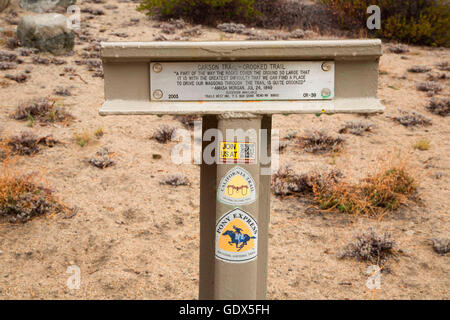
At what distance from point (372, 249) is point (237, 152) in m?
2.60

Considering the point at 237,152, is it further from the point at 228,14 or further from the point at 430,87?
the point at 228,14

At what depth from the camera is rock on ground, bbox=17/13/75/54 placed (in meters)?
10.8

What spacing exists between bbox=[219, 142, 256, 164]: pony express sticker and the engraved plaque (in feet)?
0.68

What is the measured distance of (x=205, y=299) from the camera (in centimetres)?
263

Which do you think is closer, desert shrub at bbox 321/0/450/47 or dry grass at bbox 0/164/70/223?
dry grass at bbox 0/164/70/223

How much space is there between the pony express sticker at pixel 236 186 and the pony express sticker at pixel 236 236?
0.05 metres

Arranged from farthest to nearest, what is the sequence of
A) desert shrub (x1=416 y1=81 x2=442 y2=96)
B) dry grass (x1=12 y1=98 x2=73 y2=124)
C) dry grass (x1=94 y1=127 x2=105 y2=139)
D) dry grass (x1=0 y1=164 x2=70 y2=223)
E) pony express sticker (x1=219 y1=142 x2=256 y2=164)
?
desert shrub (x1=416 y1=81 x2=442 y2=96) → dry grass (x1=12 y1=98 x2=73 y2=124) → dry grass (x1=94 y1=127 x2=105 y2=139) → dry grass (x1=0 y1=164 x2=70 y2=223) → pony express sticker (x1=219 y1=142 x2=256 y2=164)

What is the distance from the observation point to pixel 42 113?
24.1ft

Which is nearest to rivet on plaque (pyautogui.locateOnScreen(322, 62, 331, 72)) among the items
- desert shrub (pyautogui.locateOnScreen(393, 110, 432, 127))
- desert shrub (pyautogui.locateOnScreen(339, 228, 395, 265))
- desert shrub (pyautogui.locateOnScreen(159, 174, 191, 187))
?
desert shrub (pyautogui.locateOnScreen(339, 228, 395, 265))

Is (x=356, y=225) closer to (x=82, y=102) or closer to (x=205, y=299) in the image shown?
(x=205, y=299)

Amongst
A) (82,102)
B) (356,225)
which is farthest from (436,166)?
(82,102)

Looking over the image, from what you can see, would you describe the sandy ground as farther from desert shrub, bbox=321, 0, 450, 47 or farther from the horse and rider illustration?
desert shrub, bbox=321, 0, 450, 47

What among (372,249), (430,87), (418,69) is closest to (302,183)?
(372,249)

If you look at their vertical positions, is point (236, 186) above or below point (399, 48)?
below
